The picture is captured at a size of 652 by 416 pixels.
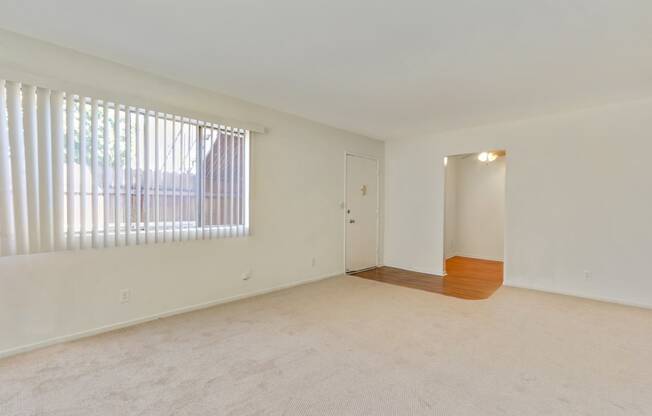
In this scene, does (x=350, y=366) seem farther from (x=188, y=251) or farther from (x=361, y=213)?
(x=361, y=213)

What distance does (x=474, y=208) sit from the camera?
679cm

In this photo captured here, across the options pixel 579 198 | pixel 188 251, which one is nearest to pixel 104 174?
pixel 188 251

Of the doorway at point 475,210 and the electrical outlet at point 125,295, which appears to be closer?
the electrical outlet at point 125,295

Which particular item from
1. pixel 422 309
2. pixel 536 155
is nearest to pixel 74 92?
pixel 422 309

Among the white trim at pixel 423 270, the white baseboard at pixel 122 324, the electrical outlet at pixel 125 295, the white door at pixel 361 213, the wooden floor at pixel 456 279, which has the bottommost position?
the wooden floor at pixel 456 279

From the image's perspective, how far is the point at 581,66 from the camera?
2.62m

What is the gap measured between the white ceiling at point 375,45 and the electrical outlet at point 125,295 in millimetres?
2045

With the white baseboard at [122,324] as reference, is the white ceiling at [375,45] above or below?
above

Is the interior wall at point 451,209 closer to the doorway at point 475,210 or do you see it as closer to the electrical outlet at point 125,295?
the doorway at point 475,210

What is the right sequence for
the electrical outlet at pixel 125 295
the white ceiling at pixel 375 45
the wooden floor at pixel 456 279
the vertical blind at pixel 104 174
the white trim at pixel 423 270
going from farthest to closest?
the white trim at pixel 423 270 → the wooden floor at pixel 456 279 → the electrical outlet at pixel 125 295 → the vertical blind at pixel 104 174 → the white ceiling at pixel 375 45

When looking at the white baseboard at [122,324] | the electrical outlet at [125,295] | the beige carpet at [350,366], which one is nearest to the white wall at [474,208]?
the beige carpet at [350,366]

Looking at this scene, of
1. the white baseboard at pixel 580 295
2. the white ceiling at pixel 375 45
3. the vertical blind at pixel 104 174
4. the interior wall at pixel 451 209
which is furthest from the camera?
the interior wall at pixel 451 209

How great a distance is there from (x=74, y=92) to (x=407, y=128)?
158 inches

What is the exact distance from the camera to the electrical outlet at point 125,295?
2.79 metres
